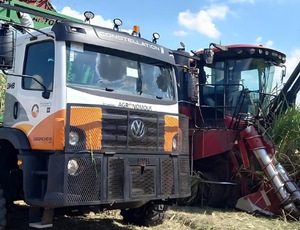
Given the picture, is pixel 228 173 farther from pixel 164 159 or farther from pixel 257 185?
pixel 164 159

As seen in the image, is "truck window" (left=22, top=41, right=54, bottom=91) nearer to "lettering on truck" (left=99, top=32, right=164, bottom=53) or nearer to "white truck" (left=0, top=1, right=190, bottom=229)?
"white truck" (left=0, top=1, right=190, bottom=229)

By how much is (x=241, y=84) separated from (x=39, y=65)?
4.95 meters

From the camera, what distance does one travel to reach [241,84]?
9430 mm

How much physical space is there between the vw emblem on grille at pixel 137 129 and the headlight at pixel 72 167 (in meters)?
0.90

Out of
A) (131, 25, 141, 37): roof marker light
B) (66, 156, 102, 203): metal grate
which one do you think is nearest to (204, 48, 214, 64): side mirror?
(131, 25, 141, 37): roof marker light

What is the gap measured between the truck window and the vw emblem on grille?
1152mm

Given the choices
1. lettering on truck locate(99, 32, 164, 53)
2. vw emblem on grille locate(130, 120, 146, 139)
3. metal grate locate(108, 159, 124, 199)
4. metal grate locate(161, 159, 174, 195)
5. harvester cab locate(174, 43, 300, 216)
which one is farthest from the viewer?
harvester cab locate(174, 43, 300, 216)

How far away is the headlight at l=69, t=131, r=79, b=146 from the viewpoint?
5280mm

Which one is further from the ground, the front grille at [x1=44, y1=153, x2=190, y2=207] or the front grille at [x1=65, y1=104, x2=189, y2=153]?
the front grille at [x1=65, y1=104, x2=189, y2=153]

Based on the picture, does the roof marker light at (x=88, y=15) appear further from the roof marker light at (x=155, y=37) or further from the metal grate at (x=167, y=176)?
the metal grate at (x=167, y=176)

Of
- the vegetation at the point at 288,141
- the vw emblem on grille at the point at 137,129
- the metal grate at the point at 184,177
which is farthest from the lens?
the vegetation at the point at 288,141

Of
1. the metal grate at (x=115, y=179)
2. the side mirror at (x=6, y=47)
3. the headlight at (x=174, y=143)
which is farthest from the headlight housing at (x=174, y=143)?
the side mirror at (x=6, y=47)

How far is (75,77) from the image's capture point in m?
5.55

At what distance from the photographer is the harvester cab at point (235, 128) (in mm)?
8047
